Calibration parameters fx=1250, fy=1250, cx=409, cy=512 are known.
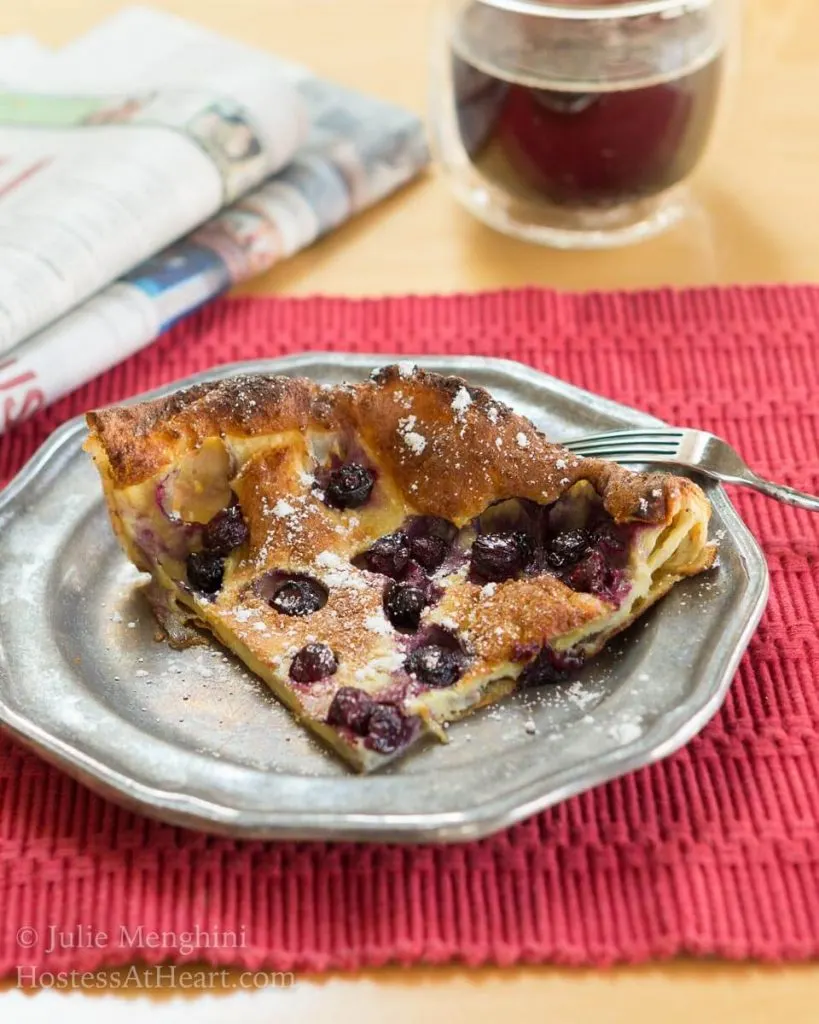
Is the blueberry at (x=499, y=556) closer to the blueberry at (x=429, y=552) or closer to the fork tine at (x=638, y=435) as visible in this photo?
the blueberry at (x=429, y=552)

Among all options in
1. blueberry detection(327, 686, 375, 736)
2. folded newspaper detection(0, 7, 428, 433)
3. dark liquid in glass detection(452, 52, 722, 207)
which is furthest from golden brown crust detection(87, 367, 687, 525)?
dark liquid in glass detection(452, 52, 722, 207)

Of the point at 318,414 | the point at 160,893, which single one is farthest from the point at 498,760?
the point at 318,414

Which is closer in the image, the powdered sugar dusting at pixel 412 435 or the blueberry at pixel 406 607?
the blueberry at pixel 406 607

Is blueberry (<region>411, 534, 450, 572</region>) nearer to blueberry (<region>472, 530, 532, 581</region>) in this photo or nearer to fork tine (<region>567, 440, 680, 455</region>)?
blueberry (<region>472, 530, 532, 581</region>)

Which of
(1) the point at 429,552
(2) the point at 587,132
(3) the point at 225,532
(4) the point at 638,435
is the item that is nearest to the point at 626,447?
(4) the point at 638,435

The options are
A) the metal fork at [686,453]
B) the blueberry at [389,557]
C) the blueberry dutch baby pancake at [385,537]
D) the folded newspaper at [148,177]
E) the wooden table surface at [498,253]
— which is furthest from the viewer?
the folded newspaper at [148,177]

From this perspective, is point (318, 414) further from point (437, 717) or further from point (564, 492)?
point (437, 717)

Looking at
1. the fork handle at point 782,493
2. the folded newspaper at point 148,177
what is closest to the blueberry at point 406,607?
the fork handle at point 782,493
